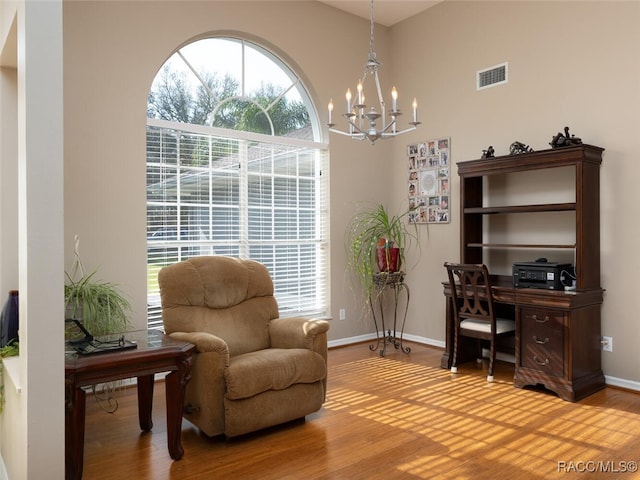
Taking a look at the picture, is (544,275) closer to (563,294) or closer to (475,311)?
(563,294)

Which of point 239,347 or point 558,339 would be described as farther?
point 558,339

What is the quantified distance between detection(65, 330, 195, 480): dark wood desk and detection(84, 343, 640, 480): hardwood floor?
20 centimetres

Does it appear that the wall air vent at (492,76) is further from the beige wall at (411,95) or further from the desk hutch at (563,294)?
the desk hutch at (563,294)

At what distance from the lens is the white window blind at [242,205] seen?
4.31m

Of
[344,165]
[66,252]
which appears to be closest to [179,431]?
[66,252]

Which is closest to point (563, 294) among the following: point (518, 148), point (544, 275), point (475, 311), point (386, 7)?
point (544, 275)

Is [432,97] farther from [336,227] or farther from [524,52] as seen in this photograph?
[336,227]

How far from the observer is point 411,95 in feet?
18.5

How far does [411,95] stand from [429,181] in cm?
102

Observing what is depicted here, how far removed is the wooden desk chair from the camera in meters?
4.09

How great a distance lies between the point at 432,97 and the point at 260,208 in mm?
2204

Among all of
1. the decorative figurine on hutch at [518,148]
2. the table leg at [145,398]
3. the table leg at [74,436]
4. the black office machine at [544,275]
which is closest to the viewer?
the table leg at [74,436]

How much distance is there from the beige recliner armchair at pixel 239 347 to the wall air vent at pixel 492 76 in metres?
2.91

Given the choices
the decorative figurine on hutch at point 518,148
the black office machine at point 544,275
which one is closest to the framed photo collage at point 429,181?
the decorative figurine on hutch at point 518,148
